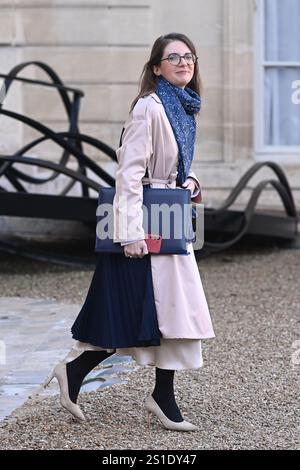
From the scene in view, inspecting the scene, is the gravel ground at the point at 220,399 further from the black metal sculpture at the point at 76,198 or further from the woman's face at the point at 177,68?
the woman's face at the point at 177,68

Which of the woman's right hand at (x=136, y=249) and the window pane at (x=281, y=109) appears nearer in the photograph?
the woman's right hand at (x=136, y=249)

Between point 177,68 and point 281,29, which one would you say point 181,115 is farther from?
point 281,29

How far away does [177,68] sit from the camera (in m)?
4.70

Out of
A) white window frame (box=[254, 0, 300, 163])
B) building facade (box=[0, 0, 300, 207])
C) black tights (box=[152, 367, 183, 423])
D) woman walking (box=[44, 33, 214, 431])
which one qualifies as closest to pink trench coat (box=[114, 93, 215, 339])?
woman walking (box=[44, 33, 214, 431])

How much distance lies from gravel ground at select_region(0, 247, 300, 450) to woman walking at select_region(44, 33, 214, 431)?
0.55ft

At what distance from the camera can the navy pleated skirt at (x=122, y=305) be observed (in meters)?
4.60

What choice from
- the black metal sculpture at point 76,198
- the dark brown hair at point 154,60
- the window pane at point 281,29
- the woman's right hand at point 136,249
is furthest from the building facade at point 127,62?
the woman's right hand at point 136,249

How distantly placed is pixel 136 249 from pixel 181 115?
1.90 feet

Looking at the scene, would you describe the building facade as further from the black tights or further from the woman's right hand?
the woman's right hand

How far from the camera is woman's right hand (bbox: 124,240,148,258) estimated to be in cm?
457

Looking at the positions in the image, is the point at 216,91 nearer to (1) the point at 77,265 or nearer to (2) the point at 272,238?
(2) the point at 272,238

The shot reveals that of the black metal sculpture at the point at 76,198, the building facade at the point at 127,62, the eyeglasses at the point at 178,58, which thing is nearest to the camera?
the eyeglasses at the point at 178,58

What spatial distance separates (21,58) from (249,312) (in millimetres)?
4461
